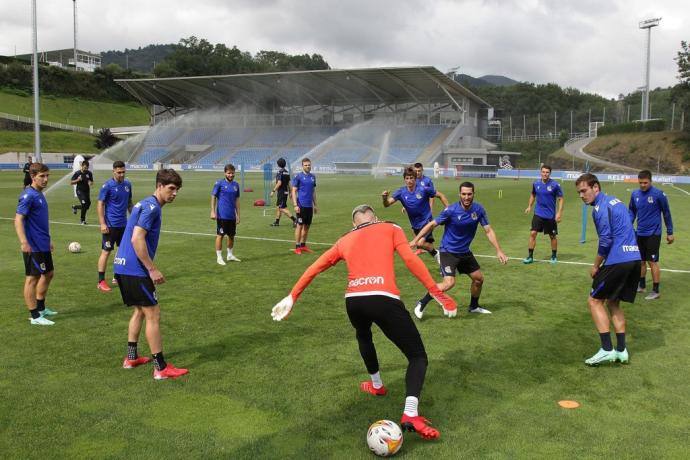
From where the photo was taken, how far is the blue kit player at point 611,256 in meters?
6.86

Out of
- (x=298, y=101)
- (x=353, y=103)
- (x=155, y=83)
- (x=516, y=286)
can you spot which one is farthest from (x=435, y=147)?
(x=516, y=286)

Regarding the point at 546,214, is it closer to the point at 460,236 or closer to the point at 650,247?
the point at 650,247

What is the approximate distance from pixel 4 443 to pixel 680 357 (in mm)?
7511

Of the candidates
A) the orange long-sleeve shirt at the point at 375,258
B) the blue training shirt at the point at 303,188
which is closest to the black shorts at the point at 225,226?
the blue training shirt at the point at 303,188

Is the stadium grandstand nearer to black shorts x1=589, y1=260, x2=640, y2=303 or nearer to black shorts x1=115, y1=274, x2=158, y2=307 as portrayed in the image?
black shorts x1=589, y1=260, x2=640, y2=303

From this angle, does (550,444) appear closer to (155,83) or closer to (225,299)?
(225,299)

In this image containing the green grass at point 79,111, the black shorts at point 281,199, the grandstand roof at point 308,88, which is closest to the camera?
the black shorts at point 281,199

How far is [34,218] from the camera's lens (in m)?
8.45

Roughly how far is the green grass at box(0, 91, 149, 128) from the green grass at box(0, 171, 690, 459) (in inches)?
3842

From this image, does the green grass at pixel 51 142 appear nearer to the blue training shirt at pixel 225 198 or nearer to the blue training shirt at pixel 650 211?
the blue training shirt at pixel 225 198

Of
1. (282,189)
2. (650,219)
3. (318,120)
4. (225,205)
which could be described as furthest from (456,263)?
(318,120)

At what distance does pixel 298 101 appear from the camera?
8438cm

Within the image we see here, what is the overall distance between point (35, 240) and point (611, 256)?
7.92m

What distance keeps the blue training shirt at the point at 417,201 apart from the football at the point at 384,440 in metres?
8.38
